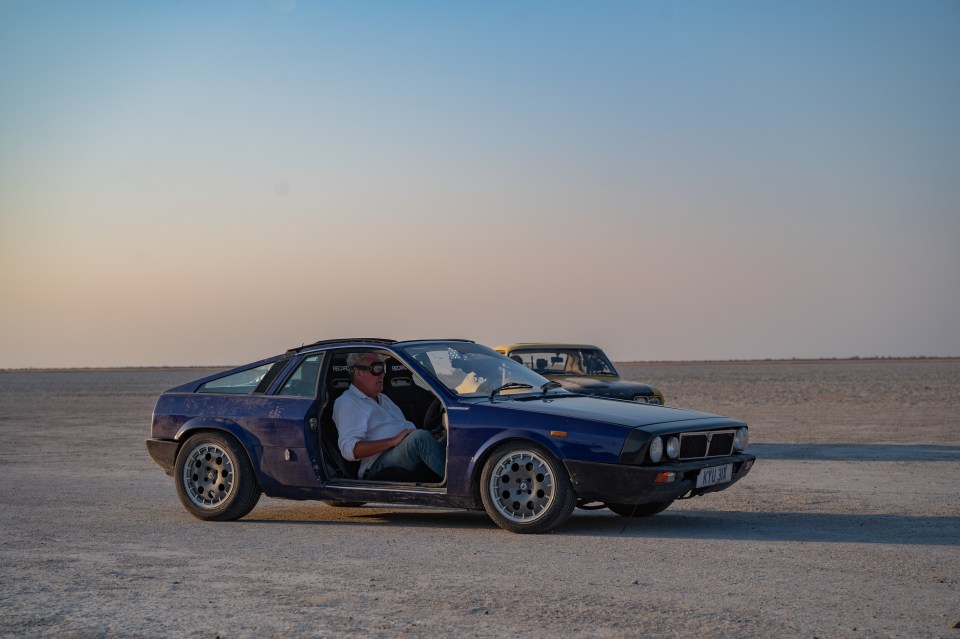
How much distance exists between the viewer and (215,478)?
9.88 m

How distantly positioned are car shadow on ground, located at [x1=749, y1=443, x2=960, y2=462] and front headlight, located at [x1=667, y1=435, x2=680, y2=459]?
768 centimetres

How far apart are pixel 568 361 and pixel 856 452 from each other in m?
4.56

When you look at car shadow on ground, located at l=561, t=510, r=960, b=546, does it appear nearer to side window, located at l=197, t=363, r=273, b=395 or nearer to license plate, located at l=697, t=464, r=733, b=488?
license plate, located at l=697, t=464, r=733, b=488

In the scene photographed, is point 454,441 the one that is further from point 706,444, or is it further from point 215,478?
point 215,478

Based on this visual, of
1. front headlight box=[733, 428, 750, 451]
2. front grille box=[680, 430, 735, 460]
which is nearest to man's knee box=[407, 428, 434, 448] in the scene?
front grille box=[680, 430, 735, 460]

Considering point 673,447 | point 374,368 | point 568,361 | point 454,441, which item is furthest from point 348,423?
point 568,361

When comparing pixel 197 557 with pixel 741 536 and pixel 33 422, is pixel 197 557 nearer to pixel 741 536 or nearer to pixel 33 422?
pixel 741 536

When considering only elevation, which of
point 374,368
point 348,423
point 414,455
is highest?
point 374,368

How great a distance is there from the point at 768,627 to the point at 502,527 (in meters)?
3.53

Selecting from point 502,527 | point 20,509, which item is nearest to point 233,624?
point 502,527

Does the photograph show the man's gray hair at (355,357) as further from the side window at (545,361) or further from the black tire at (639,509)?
the side window at (545,361)

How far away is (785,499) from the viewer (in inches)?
430

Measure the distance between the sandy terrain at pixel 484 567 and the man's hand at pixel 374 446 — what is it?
1.99 ft

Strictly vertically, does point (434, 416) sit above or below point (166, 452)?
above
